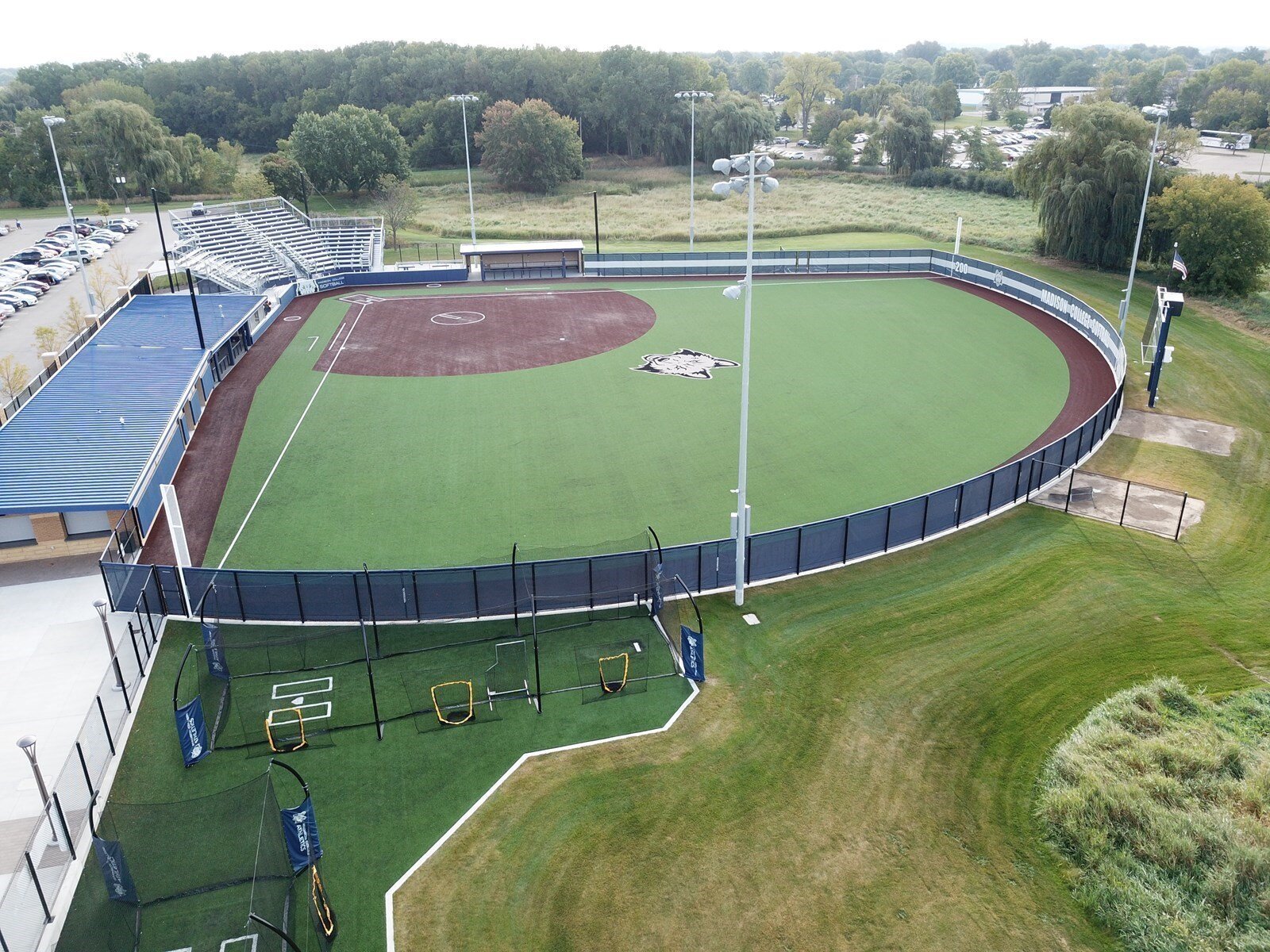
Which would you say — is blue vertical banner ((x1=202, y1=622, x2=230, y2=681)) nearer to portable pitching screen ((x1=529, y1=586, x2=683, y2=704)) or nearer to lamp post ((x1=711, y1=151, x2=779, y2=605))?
portable pitching screen ((x1=529, y1=586, x2=683, y2=704))

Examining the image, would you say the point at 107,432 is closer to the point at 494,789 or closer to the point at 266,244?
the point at 494,789

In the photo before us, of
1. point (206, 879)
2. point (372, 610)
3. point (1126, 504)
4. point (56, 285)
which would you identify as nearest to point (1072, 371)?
point (1126, 504)

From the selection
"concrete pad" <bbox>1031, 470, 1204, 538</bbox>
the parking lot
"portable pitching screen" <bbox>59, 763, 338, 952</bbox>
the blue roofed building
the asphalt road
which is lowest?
the parking lot

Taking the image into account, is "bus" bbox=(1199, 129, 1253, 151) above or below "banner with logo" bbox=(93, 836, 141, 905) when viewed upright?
above

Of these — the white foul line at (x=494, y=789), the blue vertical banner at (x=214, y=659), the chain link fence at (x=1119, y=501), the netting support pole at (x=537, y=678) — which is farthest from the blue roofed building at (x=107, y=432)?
the chain link fence at (x=1119, y=501)

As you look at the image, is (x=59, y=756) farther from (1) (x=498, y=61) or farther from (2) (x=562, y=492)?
(1) (x=498, y=61)

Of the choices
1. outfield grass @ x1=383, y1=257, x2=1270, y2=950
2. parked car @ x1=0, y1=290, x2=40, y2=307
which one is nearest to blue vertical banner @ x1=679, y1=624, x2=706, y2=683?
outfield grass @ x1=383, y1=257, x2=1270, y2=950

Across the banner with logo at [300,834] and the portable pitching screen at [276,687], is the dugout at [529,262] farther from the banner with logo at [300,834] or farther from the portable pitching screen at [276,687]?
the banner with logo at [300,834]
